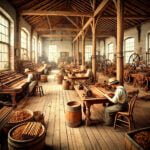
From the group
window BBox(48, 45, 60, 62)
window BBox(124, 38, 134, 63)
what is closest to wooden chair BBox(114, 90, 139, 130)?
window BBox(124, 38, 134, 63)

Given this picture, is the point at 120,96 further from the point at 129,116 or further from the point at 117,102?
the point at 129,116

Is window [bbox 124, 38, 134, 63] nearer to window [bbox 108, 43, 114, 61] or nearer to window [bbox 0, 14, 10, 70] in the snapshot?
window [bbox 108, 43, 114, 61]

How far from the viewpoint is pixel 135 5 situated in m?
9.87

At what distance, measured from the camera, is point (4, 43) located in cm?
756

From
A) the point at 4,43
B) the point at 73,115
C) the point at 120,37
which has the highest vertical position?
the point at 4,43

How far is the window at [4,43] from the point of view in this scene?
286 inches

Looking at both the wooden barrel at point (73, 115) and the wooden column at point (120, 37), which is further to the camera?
the wooden column at point (120, 37)

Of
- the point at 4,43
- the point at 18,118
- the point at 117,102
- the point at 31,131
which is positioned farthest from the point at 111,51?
the point at 31,131

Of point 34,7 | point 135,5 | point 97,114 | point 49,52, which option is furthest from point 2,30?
point 49,52

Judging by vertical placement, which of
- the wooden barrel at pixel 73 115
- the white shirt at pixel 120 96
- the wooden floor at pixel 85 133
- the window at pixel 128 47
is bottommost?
the wooden floor at pixel 85 133

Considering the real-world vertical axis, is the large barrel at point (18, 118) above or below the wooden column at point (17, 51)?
below

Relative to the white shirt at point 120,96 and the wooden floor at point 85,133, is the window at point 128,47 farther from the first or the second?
the white shirt at point 120,96

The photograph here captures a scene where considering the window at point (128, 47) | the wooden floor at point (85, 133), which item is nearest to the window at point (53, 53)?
the window at point (128, 47)

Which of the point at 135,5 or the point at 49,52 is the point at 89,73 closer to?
the point at 135,5
